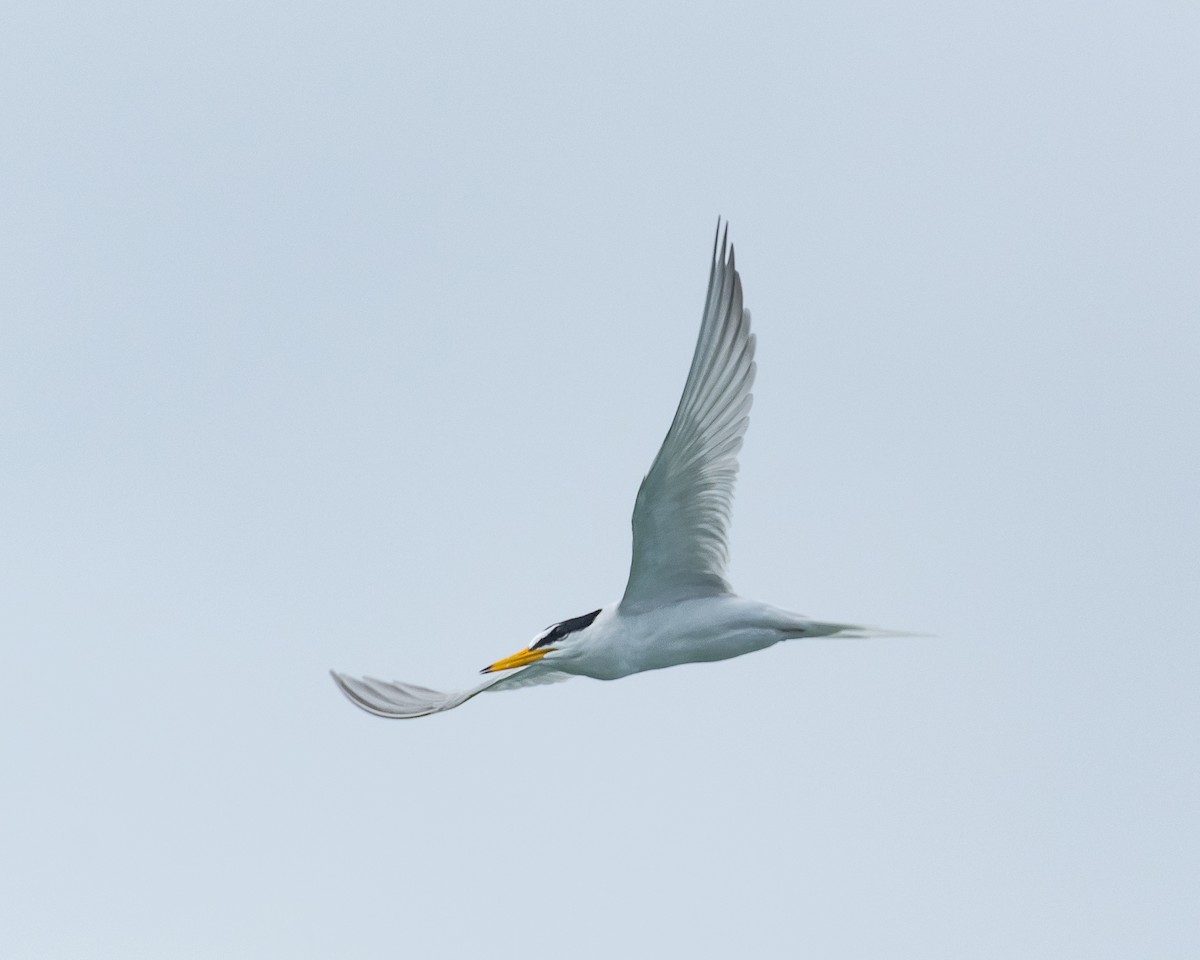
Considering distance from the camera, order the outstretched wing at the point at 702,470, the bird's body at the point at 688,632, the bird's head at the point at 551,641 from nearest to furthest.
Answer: the outstretched wing at the point at 702,470 → the bird's body at the point at 688,632 → the bird's head at the point at 551,641

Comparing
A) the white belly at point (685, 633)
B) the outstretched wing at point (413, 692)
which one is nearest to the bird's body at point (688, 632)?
the white belly at point (685, 633)

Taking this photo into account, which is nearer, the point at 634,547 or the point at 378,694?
the point at 634,547

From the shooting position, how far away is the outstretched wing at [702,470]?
12953 millimetres

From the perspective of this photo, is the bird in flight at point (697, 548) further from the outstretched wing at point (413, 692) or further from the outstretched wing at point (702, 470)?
the outstretched wing at point (413, 692)

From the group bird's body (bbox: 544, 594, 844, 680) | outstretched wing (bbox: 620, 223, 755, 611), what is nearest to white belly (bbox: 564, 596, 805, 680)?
bird's body (bbox: 544, 594, 844, 680)

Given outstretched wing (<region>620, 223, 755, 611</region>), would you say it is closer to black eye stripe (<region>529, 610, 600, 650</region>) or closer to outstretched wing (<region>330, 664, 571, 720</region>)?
black eye stripe (<region>529, 610, 600, 650</region>)

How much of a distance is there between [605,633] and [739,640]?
3.52 feet

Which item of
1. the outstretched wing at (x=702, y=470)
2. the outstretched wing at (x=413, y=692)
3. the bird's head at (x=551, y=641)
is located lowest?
the outstretched wing at (x=413, y=692)

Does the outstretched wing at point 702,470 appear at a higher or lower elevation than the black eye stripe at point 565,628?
higher

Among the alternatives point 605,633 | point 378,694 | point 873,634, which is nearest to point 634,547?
point 605,633

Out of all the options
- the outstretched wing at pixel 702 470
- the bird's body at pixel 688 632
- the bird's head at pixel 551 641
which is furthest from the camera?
the bird's head at pixel 551 641

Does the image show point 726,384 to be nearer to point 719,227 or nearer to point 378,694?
point 719,227

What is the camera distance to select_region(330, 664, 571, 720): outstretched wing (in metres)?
14.6

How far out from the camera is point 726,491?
534 inches
